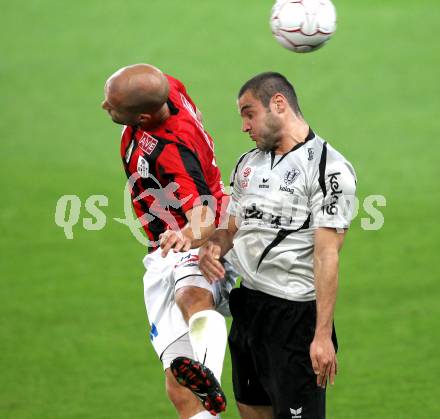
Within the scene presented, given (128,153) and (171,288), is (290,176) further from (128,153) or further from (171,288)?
(171,288)

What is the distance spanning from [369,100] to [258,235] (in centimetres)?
917

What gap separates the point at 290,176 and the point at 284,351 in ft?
2.78

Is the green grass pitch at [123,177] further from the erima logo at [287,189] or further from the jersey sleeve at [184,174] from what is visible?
the erima logo at [287,189]

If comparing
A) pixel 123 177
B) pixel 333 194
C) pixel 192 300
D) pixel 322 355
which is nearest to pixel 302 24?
pixel 333 194

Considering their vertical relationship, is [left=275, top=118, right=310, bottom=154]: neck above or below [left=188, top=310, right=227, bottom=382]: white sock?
above

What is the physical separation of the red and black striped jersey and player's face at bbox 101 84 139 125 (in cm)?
20

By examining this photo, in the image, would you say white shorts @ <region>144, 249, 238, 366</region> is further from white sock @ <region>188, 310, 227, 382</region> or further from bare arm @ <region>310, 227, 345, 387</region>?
bare arm @ <region>310, 227, 345, 387</region>

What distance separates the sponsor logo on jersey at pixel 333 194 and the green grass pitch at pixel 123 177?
268 cm

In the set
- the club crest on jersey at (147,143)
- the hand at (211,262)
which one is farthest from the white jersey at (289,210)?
the club crest on jersey at (147,143)

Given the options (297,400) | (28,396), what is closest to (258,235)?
(297,400)

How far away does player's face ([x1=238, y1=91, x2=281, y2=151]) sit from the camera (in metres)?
5.26

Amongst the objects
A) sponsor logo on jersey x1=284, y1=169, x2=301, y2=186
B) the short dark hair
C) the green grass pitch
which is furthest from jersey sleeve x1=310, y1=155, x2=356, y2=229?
the green grass pitch

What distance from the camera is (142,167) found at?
19.0 feet

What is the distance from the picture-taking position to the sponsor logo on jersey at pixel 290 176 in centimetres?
525
